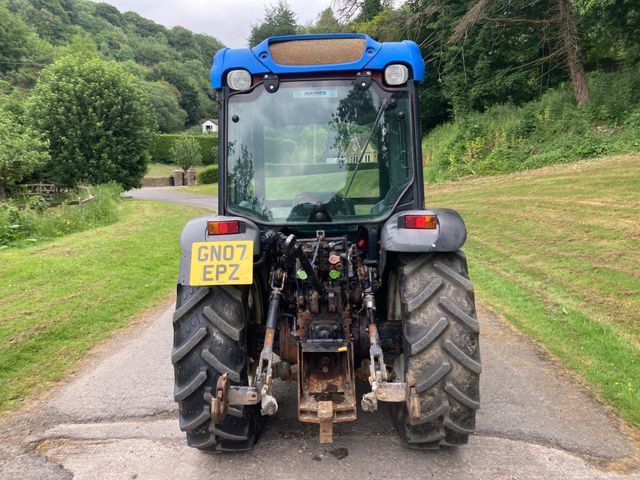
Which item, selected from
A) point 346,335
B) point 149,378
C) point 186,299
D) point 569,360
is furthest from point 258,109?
point 569,360

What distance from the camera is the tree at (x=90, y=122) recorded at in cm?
2325

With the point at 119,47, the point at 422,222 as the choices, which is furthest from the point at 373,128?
the point at 119,47

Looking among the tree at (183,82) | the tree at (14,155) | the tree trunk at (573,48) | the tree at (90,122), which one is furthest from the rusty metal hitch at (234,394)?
the tree at (183,82)

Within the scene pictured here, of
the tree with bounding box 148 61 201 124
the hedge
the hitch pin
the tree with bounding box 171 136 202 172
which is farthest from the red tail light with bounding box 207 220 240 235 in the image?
the tree with bounding box 148 61 201 124

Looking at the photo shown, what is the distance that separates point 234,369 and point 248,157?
1.47 meters

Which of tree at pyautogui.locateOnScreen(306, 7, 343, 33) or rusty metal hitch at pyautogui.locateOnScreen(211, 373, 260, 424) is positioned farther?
tree at pyautogui.locateOnScreen(306, 7, 343, 33)

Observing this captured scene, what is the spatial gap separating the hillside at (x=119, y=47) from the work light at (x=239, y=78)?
50638 mm

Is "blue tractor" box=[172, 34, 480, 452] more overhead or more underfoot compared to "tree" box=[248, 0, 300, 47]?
more underfoot

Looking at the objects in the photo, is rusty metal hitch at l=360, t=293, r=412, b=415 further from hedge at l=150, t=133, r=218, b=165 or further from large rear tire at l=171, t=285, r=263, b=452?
hedge at l=150, t=133, r=218, b=165

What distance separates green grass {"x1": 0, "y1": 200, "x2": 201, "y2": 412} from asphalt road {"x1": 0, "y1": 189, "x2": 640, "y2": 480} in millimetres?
725

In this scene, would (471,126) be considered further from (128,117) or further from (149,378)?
(149,378)

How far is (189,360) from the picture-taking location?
2844 mm

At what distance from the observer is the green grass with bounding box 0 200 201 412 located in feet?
15.3

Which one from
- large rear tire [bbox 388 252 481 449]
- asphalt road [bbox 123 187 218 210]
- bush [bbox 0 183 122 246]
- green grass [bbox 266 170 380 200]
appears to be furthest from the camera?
asphalt road [bbox 123 187 218 210]
